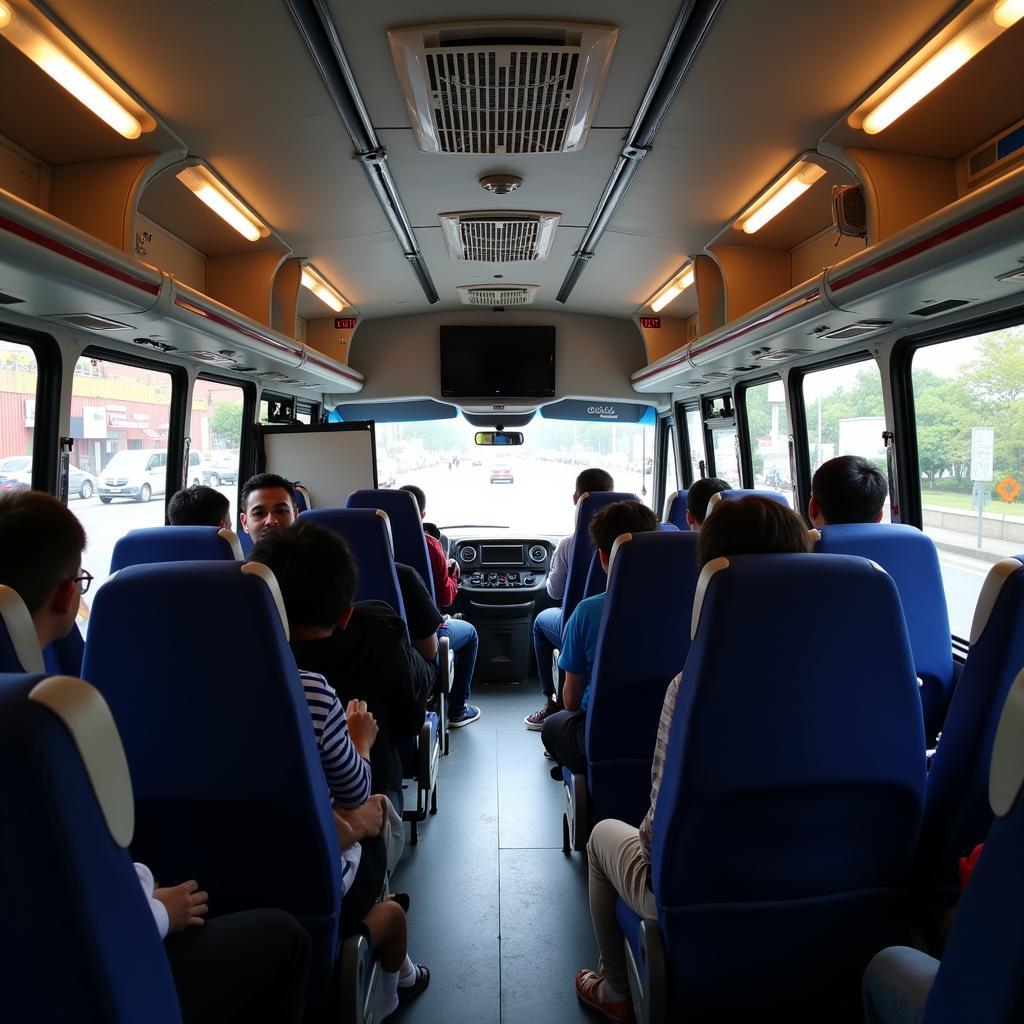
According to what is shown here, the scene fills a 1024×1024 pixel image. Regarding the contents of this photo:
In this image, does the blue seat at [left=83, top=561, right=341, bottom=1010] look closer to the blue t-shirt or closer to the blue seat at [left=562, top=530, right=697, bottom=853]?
the blue seat at [left=562, top=530, right=697, bottom=853]

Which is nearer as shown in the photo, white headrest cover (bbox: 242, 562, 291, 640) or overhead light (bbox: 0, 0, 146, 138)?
white headrest cover (bbox: 242, 562, 291, 640)

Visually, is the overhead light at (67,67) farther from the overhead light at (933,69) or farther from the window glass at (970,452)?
the window glass at (970,452)

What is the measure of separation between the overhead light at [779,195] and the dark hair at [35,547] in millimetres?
3636

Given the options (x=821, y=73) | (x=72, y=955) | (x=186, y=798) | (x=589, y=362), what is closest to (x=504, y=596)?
(x=589, y=362)

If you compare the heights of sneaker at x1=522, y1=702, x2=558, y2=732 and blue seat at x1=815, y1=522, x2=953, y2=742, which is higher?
blue seat at x1=815, y1=522, x2=953, y2=742

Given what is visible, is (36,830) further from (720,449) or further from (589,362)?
(589,362)

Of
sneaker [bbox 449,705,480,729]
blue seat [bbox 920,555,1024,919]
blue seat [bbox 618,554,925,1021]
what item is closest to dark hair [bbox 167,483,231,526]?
sneaker [bbox 449,705,480,729]

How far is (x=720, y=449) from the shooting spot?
7.80m

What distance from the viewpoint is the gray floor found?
253 centimetres

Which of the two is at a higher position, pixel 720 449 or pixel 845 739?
pixel 720 449

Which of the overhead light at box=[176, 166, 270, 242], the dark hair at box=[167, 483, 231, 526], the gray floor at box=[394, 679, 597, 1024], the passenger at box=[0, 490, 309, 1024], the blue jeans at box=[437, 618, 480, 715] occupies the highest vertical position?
the overhead light at box=[176, 166, 270, 242]

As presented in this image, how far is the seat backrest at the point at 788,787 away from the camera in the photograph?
1556 millimetres

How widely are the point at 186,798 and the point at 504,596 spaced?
526 centimetres

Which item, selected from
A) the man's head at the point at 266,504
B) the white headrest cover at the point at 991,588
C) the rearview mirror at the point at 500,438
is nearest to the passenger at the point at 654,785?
the white headrest cover at the point at 991,588
